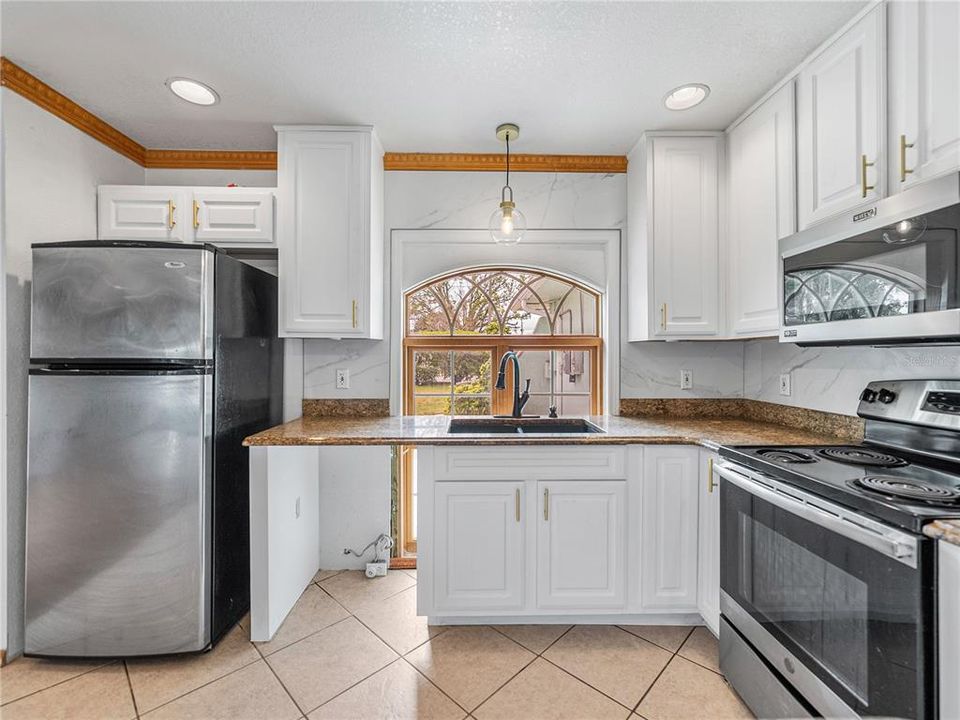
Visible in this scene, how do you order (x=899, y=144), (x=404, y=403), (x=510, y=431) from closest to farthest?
(x=899, y=144) < (x=510, y=431) < (x=404, y=403)

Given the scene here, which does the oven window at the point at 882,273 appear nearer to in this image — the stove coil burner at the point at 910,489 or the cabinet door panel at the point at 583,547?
the stove coil burner at the point at 910,489

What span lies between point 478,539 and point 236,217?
6.32 feet

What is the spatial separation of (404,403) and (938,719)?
228 cm

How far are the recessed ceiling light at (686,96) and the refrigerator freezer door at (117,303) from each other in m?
2.05

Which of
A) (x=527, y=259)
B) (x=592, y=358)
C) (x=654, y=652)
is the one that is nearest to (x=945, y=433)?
(x=654, y=652)

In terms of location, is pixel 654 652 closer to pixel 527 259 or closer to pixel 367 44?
pixel 527 259

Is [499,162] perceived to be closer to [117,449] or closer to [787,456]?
[787,456]

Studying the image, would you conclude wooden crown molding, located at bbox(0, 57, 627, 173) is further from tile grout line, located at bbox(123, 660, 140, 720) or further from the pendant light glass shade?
tile grout line, located at bbox(123, 660, 140, 720)

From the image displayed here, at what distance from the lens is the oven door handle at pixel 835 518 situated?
3.34 feet

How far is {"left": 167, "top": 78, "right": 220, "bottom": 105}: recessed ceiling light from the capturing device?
190 cm

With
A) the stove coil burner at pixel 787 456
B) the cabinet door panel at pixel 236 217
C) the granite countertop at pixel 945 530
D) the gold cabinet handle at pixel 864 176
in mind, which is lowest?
the granite countertop at pixel 945 530

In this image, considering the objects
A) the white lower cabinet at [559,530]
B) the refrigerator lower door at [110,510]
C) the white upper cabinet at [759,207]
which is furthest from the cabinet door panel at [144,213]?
the white upper cabinet at [759,207]

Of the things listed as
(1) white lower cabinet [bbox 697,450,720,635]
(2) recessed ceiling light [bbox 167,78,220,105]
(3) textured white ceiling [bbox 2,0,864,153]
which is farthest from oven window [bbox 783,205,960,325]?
(2) recessed ceiling light [bbox 167,78,220,105]

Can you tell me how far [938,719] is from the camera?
0.97 m
